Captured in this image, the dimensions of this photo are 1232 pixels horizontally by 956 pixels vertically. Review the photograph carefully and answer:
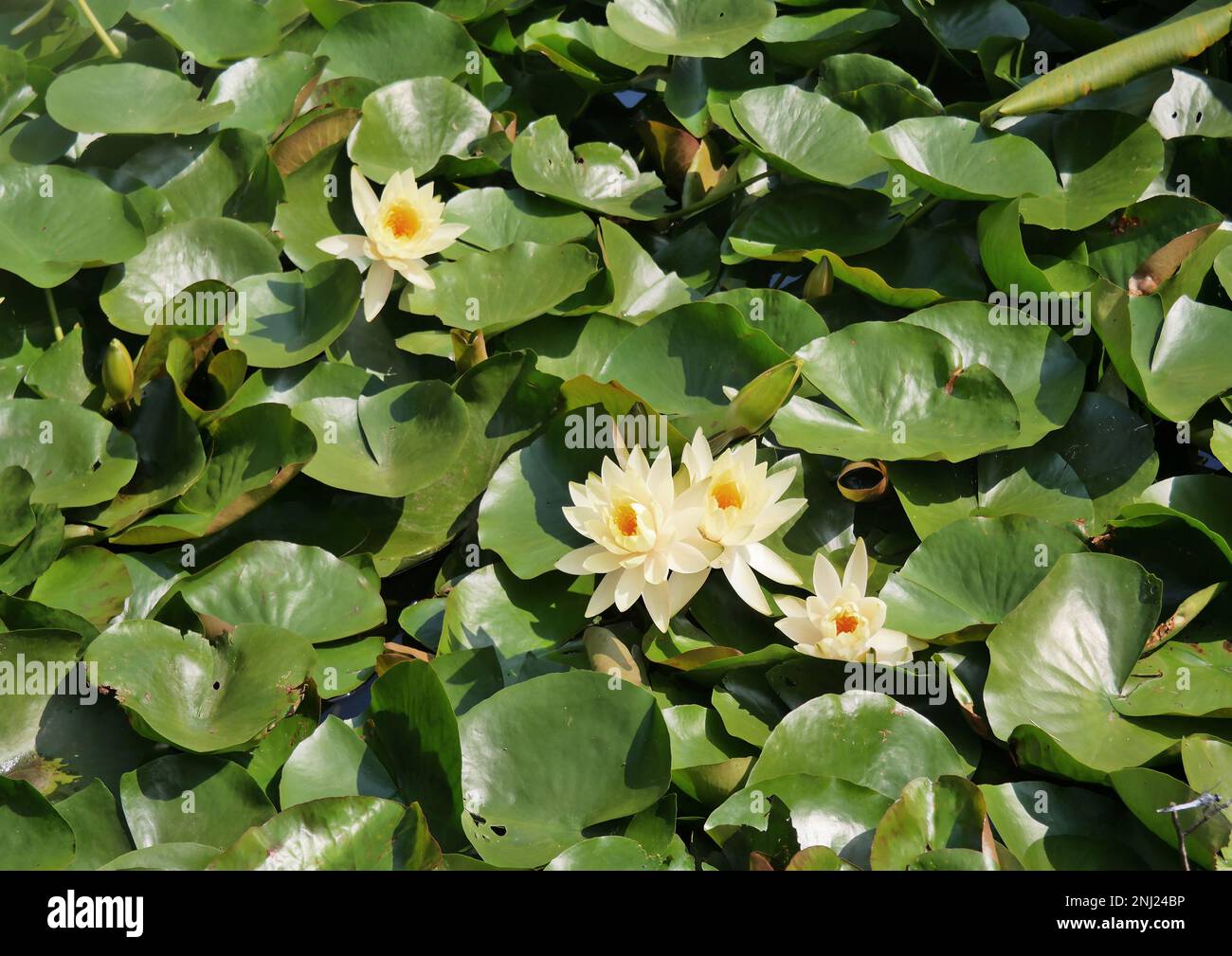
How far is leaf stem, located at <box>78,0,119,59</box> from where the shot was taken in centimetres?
266

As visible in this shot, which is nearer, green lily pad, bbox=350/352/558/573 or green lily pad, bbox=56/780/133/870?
green lily pad, bbox=56/780/133/870

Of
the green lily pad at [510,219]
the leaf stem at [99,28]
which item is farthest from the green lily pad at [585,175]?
the leaf stem at [99,28]

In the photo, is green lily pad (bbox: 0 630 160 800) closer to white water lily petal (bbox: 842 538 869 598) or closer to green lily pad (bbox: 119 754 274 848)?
green lily pad (bbox: 119 754 274 848)

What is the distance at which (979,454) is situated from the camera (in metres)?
1.88

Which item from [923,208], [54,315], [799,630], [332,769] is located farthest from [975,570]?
[54,315]

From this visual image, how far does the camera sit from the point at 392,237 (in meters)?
2.11

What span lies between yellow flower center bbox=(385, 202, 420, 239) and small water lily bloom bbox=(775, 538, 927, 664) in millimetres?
1039

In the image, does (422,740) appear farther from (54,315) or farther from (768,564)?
(54,315)

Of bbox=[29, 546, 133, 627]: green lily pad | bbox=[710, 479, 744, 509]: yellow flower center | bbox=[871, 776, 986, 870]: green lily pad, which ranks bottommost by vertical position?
bbox=[871, 776, 986, 870]: green lily pad

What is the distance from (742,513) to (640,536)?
167mm

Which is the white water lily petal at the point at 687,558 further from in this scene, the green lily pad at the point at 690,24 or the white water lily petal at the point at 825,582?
the green lily pad at the point at 690,24

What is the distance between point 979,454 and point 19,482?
5.23 feet

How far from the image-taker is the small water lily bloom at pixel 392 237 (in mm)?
2100

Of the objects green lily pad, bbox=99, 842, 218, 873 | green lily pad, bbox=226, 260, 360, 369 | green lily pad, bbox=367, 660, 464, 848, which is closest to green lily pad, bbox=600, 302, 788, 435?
green lily pad, bbox=226, 260, 360, 369
